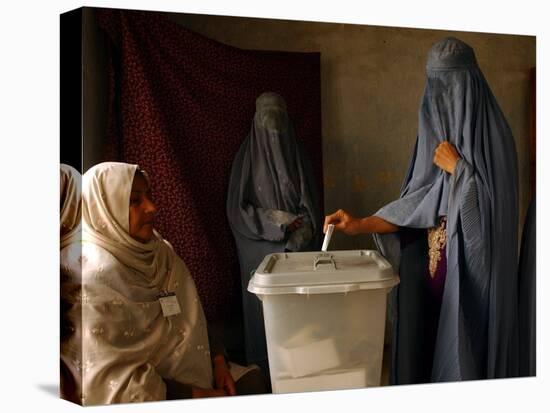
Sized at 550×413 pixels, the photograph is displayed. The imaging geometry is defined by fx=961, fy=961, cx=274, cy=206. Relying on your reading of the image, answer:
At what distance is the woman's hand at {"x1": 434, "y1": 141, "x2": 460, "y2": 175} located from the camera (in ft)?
15.2

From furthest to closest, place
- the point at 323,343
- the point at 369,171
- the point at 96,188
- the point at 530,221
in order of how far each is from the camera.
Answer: the point at 530,221 < the point at 369,171 < the point at 323,343 < the point at 96,188

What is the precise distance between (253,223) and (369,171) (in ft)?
2.12

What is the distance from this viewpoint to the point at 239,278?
4344 mm

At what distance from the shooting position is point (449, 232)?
15.2ft

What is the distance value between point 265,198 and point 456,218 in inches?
37.5

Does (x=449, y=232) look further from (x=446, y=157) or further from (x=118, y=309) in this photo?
(x=118, y=309)

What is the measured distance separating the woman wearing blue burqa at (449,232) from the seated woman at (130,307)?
996 mm

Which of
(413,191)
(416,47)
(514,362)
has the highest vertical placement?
(416,47)

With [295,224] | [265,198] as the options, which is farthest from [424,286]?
[265,198]

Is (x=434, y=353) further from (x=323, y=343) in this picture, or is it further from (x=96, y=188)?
(x=96, y=188)

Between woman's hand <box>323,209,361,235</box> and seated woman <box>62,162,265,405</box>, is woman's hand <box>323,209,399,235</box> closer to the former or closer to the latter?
woman's hand <box>323,209,361,235</box>

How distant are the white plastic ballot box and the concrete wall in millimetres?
250

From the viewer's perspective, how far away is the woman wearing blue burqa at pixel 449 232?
182 inches

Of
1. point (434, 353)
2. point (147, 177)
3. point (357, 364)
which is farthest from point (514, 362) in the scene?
point (147, 177)
